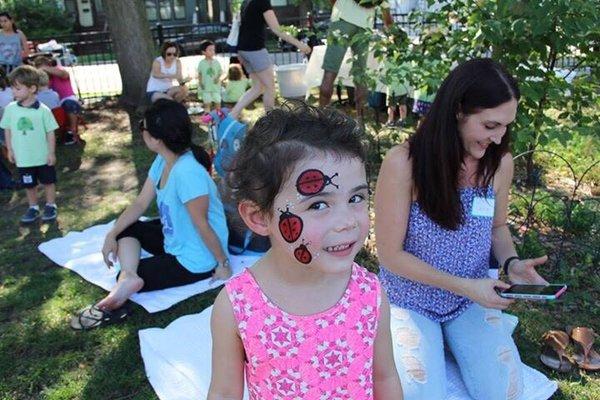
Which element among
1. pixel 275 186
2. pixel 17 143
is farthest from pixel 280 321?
pixel 17 143

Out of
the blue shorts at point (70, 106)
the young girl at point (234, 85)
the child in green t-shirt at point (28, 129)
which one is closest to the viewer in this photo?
the child in green t-shirt at point (28, 129)

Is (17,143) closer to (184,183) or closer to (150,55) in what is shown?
(184,183)

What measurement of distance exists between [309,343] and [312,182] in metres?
0.43

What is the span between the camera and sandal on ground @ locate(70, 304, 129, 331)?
318 cm

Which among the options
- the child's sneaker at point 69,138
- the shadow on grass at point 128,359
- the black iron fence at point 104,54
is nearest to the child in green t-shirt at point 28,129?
the shadow on grass at point 128,359

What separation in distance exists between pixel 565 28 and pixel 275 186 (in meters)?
2.30

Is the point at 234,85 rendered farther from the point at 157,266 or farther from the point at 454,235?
the point at 454,235

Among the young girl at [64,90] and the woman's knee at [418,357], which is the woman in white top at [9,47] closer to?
the young girl at [64,90]

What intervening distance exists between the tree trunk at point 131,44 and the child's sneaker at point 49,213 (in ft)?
10.1

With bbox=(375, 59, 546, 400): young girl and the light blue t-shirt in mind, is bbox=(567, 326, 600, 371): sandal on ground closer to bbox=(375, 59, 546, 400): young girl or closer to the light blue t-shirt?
bbox=(375, 59, 546, 400): young girl

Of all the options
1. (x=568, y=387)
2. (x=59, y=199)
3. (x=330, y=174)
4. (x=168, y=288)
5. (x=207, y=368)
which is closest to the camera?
(x=330, y=174)

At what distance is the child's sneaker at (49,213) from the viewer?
15.4 ft

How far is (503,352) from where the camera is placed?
7.69ft

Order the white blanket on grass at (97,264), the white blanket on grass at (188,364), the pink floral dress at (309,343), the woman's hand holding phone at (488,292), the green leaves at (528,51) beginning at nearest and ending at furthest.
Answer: the pink floral dress at (309,343) → the woman's hand holding phone at (488,292) → the white blanket on grass at (188,364) → the green leaves at (528,51) → the white blanket on grass at (97,264)
